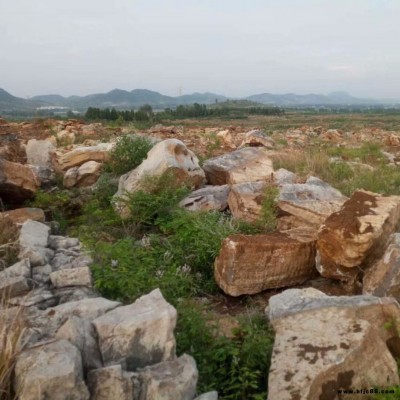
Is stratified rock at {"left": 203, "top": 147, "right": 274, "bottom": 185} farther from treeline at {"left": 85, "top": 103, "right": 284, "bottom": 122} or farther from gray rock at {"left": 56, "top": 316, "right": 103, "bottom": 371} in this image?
treeline at {"left": 85, "top": 103, "right": 284, "bottom": 122}

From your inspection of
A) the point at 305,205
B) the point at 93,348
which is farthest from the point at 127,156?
the point at 93,348

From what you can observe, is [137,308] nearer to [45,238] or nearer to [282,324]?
[282,324]

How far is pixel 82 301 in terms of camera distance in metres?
3.42

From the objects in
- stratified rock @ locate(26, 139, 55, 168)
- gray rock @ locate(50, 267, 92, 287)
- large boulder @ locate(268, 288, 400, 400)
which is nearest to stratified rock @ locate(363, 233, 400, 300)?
large boulder @ locate(268, 288, 400, 400)

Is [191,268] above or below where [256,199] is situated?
below

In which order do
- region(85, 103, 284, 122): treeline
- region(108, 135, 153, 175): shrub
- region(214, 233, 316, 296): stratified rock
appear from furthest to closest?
region(85, 103, 284, 122): treeline → region(108, 135, 153, 175): shrub → region(214, 233, 316, 296): stratified rock

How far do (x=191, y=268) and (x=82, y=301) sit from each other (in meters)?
1.64

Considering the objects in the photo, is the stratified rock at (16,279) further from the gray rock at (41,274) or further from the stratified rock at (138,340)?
the stratified rock at (138,340)

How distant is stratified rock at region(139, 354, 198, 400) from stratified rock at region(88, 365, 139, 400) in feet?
0.30

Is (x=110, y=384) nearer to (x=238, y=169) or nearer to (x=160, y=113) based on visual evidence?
(x=238, y=169)

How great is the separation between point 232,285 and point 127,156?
3.71 metres

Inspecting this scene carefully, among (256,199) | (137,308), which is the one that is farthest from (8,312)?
(256,199)

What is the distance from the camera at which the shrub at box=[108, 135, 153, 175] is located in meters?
7.46

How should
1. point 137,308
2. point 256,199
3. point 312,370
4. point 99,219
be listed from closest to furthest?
point 312,370 < point 137,308 < point 256,199 < point 99,219
